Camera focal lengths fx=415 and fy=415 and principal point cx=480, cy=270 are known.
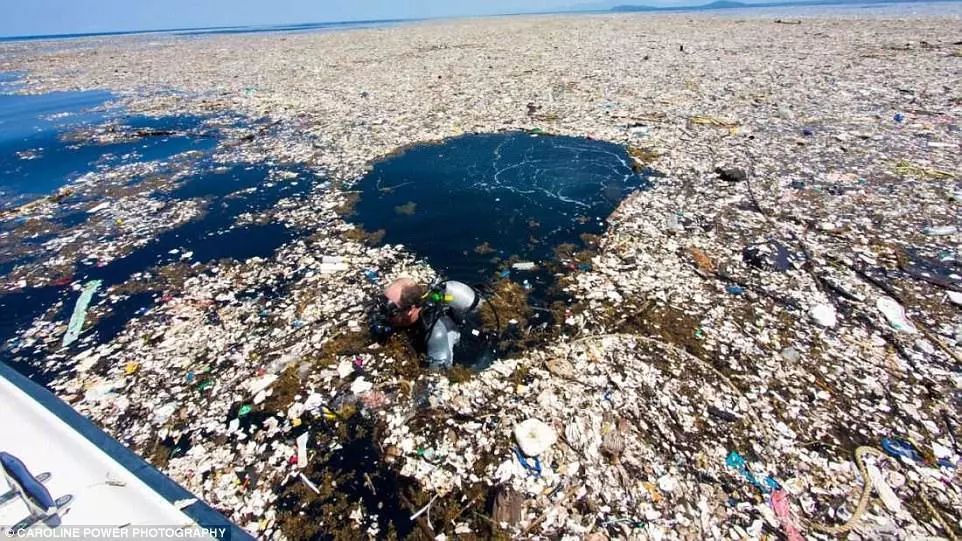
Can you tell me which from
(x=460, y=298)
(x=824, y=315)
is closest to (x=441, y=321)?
(x=460, y=298)

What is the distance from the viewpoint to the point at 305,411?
3.82m

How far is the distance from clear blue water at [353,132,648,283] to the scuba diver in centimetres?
98

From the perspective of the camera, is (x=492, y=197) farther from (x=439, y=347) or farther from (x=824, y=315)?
(x=824, y=315)

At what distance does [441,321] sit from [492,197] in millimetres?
4016

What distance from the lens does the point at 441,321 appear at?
4234 millimetres

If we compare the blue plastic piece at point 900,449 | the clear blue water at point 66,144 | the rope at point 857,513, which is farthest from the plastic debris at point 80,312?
the blue plastic piece at point 900,449

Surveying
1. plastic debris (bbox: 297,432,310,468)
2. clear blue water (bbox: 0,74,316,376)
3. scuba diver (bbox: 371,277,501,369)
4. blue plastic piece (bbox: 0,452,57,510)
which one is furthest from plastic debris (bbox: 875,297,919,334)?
clear blue water (bbox: 0,74,316,376)

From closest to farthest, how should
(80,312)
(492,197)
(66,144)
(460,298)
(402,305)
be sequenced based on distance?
(402,305)
(460,298)
(80,312)
(492,197)
(66,144)

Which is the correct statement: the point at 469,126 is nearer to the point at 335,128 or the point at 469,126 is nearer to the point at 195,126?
the point at 335,128

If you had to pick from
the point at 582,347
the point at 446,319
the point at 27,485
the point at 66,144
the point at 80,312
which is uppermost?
Answer: the point at 27,485

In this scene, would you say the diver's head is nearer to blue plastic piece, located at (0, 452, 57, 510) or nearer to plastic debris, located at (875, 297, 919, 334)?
blue plastic piece, located at (0, 452, 57, 510)

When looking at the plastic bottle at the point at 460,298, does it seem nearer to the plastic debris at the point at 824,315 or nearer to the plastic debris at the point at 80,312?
the plastic debris at the point at 824,315

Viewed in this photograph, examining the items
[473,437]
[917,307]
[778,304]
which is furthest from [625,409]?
[917,307]

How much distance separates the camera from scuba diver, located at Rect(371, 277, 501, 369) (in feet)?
13.8
